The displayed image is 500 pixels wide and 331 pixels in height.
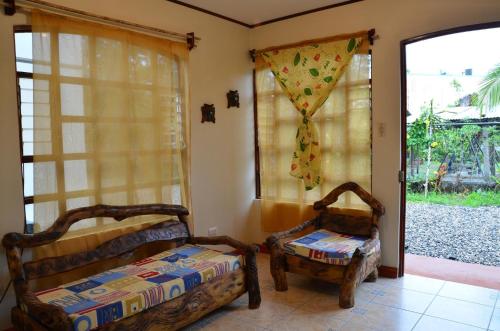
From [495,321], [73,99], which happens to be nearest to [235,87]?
[73,99]

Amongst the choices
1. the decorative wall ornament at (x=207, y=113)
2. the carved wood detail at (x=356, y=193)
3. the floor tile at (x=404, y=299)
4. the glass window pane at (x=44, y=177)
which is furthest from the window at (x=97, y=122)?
the floor tile at (x=404, y=299)

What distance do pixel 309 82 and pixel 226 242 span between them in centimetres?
169

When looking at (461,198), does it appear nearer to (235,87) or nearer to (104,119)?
(235,87)

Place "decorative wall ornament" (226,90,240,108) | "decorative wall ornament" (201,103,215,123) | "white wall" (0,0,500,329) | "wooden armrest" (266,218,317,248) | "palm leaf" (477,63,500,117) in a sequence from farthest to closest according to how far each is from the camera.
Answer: "palm leaf" (477,63,500,117) → "decorative wall ornament" (226,90,240,108) → "decorative wall ornament" (201,103,215,123) → "wooden armrest" (266,218,317,248) → "white wall" (0,0,500,329)

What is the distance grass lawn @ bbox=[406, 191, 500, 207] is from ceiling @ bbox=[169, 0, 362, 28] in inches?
119

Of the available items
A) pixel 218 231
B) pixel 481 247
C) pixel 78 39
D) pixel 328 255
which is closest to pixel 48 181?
pixel 78 39

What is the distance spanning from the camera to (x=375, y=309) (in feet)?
8.76

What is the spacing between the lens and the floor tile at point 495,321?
2377 millimetres

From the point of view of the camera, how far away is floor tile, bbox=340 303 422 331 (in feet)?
7.93

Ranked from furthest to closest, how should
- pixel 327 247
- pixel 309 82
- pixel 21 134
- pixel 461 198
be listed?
pixel 461 198 < pixel 309 82 < pixel 327 247 < pixel 21 134

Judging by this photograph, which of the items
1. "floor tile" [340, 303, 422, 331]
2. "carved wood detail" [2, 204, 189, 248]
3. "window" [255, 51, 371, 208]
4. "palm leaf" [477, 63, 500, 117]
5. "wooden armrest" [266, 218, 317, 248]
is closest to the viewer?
"carved wood detail" [2, 204, 189, 248]

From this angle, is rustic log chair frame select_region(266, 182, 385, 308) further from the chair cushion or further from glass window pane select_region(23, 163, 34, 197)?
glass window pane select_region(23, 163, 34, 197)

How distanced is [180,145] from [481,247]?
3517 mm

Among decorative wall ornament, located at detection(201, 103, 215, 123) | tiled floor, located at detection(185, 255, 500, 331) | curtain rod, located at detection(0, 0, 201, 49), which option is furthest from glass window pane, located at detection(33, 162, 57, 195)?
decorative wall ornament, located at detection(201, 103, 215, 123)
